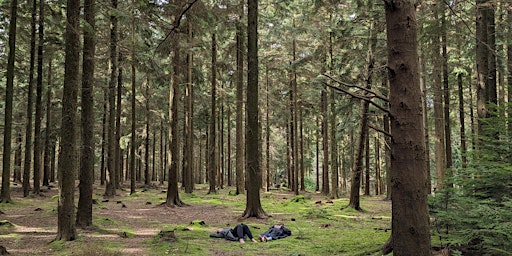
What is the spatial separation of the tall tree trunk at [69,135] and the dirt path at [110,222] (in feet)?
1.79

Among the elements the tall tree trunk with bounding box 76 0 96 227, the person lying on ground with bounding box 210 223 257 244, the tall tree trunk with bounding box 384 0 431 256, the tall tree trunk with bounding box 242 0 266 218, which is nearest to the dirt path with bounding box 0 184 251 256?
the tall tree trunk with bounding box 76 0 96 227

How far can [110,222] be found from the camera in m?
11.1

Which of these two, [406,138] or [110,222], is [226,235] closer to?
[110,222]

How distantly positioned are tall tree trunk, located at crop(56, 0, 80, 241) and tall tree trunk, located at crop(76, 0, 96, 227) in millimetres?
1250

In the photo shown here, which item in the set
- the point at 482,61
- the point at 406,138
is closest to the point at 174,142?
the point at 482,61

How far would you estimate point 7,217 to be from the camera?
1174 cm

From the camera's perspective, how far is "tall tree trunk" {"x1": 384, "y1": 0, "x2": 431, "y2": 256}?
2.91m

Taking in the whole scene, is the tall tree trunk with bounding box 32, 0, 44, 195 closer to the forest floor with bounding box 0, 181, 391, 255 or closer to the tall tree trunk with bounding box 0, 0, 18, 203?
the tall tree trunk with bounding box 0, 0, 18, 203

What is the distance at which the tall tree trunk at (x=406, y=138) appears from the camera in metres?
2.91

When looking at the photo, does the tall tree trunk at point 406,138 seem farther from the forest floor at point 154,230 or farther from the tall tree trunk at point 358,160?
the tall tree trunk at point 358,160

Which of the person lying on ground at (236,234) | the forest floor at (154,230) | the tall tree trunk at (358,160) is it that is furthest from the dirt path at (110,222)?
the tall tree trunk at (358,160)

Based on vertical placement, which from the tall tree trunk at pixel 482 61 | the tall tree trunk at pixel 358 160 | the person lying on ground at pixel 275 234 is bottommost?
the person lying on ground at pixel 275 234

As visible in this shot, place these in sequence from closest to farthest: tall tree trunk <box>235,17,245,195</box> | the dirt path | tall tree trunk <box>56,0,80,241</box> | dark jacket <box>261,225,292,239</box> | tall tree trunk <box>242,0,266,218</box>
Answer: the dirt path → tall tree trunk <box>56,0,80,241</box> → dark jacket <box>261,225,292,239</box> → tall tree trunk <box>242,0,266,218</box> → tall tree trunk <box>235,17,245,195</box>

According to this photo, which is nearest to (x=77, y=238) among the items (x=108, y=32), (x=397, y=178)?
(x=397, y=178)
